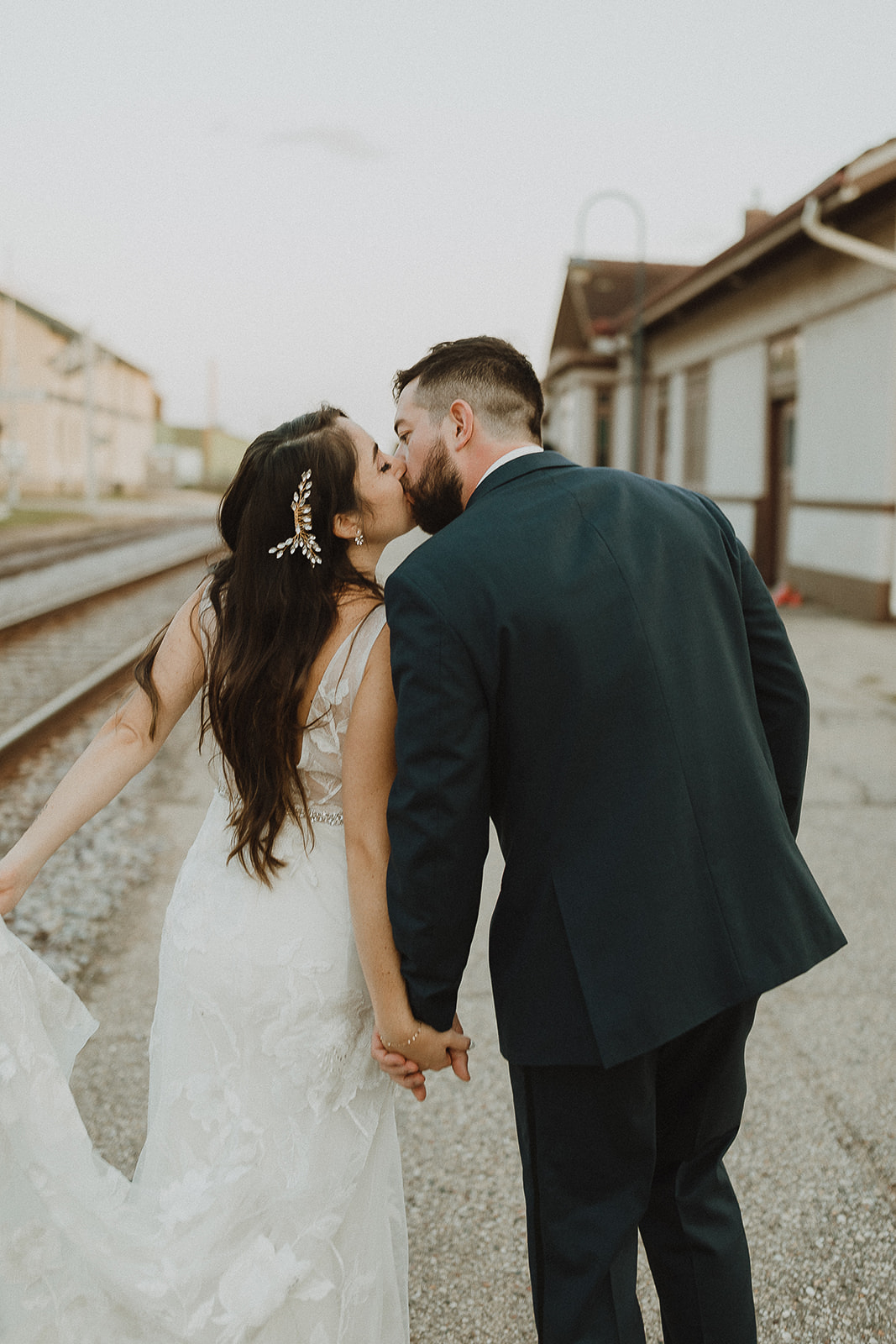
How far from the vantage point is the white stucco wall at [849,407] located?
503 inches

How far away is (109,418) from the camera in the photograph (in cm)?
6334

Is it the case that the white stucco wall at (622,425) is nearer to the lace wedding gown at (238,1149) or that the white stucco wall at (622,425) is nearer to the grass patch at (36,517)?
the grass patch at (36,517)

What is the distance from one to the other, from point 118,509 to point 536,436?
4307 centimetres

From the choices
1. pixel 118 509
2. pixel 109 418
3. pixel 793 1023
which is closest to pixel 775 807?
pixel 793 1023

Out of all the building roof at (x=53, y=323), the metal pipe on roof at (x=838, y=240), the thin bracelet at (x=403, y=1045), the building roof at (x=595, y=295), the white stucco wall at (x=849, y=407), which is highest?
the building roof at (x=53, y=323)

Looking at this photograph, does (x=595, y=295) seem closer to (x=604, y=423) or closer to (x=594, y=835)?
(x=604, y=423)

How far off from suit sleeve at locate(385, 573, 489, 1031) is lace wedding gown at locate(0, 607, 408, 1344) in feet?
1.06

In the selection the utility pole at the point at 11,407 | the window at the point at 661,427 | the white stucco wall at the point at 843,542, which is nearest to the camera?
the white stucco wall at the point at 843,542

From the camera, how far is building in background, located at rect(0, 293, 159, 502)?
46781 mm

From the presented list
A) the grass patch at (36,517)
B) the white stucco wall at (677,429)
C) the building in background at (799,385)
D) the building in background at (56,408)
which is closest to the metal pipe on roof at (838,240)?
the building in background at (799,385)

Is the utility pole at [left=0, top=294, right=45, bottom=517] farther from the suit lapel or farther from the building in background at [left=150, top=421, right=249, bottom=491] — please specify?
the suit lapel

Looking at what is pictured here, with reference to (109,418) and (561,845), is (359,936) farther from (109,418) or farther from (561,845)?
(109,418)

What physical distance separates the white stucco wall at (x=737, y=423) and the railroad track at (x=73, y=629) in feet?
30.6

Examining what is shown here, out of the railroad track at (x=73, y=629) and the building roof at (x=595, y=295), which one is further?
the building roof at (x=595, y=295)
